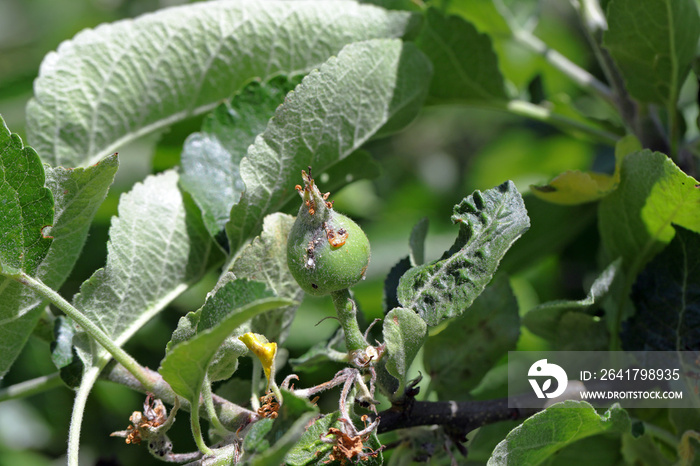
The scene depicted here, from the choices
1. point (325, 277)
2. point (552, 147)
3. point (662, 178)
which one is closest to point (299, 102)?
point (325, 277)

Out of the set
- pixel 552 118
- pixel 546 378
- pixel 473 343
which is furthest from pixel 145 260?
pixel 552 118

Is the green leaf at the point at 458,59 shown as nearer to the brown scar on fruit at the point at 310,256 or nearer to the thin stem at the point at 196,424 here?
the brown scar on fruit at the point at 310,256

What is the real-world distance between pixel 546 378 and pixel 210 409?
2.01 ft

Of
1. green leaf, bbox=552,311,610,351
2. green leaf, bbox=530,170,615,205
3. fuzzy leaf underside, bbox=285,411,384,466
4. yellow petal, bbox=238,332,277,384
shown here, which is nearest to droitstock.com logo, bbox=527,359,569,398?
green leaf, bbox=552,311,610,351

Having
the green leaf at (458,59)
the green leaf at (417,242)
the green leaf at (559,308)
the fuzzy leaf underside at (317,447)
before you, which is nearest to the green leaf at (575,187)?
the green leaf at (559,308)

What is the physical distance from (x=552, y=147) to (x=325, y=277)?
175 cm

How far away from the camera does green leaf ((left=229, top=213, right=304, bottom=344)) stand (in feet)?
3.18

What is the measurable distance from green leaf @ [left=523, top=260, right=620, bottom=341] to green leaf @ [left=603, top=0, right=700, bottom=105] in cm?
37

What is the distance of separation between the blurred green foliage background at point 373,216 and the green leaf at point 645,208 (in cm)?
24

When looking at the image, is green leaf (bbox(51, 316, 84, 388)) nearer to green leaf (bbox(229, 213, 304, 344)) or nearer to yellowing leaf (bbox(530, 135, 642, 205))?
green leaf (bbox(229, 213, 304, 344))

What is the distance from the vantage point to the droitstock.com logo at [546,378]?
1.16 meters

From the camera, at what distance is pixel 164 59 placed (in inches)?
48.9

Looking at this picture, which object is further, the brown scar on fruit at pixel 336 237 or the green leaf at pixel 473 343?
the green leaf at pixel 473 343

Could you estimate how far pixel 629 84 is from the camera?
4.21 feet
